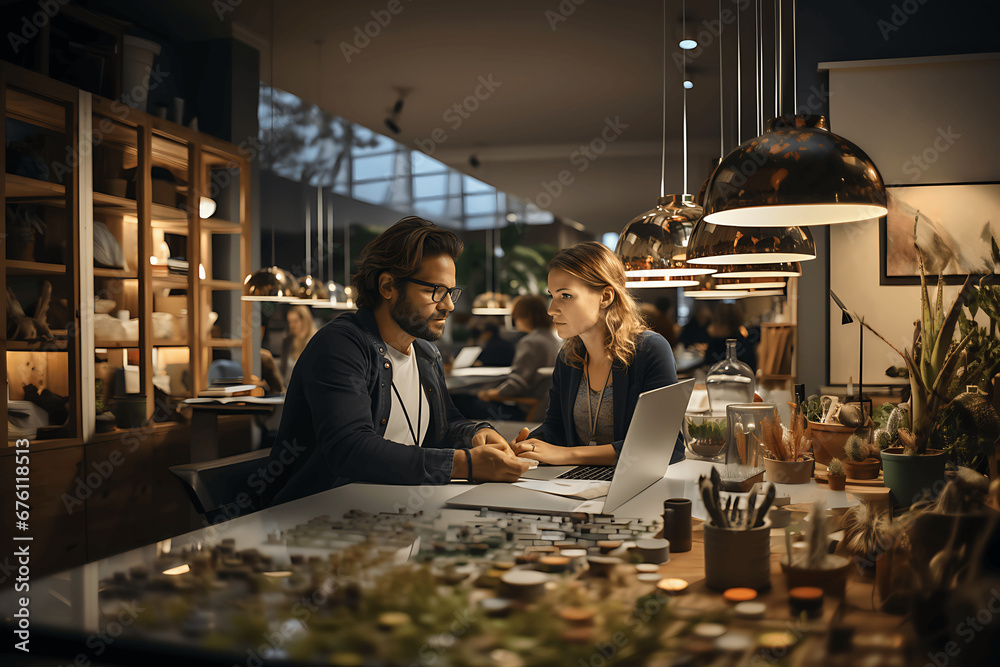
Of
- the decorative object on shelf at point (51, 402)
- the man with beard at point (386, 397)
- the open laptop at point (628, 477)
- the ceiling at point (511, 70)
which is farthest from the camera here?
the ceiling at point (511, 70)

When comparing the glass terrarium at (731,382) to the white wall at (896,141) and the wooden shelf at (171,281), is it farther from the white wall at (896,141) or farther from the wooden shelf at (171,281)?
the wooden shelf at (171,281)

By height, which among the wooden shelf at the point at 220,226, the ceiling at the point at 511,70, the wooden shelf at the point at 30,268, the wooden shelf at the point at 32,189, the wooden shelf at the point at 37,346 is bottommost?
the wooden shelf at the point at 37,346

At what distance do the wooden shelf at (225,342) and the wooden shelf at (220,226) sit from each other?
0.87 metres

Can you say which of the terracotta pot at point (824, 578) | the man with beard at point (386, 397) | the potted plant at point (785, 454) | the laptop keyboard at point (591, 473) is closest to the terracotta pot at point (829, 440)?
the potted plant at point (785, 454)

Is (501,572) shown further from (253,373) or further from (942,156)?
(253,373)

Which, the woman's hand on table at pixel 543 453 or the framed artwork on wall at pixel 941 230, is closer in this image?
the woman's hand on table at pixel 543 453

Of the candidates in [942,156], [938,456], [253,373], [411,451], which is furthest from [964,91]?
[253,373]

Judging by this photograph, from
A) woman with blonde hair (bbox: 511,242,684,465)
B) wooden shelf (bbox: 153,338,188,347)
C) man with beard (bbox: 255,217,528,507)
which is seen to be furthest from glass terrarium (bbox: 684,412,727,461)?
wooden shelf (bbox: 153,338,188,347)

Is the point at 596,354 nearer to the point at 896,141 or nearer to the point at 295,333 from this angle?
the point at 896,141

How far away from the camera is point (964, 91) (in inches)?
170

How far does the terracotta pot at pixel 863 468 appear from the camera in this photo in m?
1.72

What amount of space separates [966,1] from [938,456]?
403 cm

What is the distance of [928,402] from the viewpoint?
64.1 inches

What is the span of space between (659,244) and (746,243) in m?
0.47
